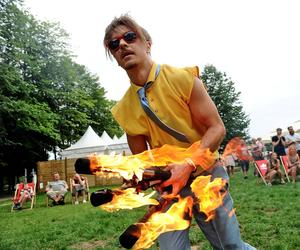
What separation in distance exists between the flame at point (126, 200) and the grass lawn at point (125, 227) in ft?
12.2

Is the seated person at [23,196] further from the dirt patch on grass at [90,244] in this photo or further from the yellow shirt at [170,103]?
the yellow shirt at [170,103]

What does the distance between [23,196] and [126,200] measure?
14844 millimetres

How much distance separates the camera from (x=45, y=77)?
31.1 meters

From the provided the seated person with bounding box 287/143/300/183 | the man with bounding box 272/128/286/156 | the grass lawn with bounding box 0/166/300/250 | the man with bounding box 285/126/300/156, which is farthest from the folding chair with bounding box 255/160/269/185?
the grass lawn with bounding box 0/166/300/250

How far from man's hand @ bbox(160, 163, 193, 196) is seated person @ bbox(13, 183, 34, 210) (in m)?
14.6

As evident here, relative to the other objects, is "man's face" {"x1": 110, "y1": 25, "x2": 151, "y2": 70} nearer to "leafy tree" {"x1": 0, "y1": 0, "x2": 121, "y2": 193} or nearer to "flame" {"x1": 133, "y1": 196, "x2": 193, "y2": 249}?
"flame" {"x1": 133, "y1": 196, "x2": 193, "y2": 249}

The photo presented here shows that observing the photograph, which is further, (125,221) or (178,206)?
(125,221)

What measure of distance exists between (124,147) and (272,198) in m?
15.2

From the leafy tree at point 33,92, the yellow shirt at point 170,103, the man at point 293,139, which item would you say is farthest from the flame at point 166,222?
the leafy tree at point 33,92

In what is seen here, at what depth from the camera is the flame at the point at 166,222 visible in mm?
2261

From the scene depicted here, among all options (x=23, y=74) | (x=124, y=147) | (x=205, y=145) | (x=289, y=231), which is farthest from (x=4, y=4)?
(x=205, y=145)

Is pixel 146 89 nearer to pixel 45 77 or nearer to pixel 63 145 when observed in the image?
pixel 45 77

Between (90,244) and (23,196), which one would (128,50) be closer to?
(90,244)

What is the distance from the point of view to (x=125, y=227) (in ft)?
26.6
